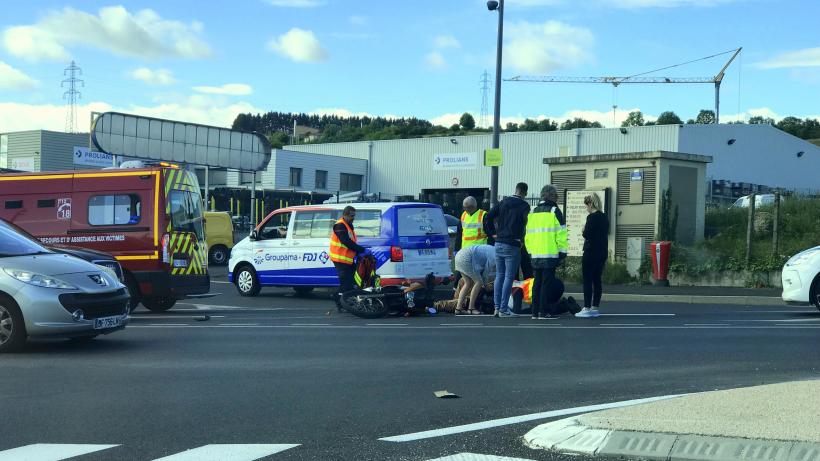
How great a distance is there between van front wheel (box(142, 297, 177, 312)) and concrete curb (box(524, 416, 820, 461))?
1199 cm

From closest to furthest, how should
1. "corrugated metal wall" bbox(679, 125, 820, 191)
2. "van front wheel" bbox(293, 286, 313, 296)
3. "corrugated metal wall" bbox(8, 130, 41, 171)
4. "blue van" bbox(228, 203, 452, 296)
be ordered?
"blue van" bbox(228, 203, 452, 296) → "van front wheel" bbox(293, 286, 313, 296) → "corrugated metal wall" bbox(8, 130, 41, 171) → "corrugated metal wall" bbox(679, 125, 820, 191)

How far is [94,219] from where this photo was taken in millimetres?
15898

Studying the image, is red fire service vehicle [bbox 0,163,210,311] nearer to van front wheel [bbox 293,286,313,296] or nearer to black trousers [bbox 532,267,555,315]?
van front wheel [bbox 293,286,313,296]

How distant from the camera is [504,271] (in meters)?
14.4

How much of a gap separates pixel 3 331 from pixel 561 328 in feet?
21.7

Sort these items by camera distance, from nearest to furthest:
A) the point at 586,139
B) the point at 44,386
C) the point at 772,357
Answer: the point at 44,386 < the point at 772,357 < the point at 586,139

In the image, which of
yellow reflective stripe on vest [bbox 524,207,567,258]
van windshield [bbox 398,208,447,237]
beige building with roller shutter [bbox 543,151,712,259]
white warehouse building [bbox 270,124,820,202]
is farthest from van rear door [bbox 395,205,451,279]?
white warehouse building [bbox 270,124,820,202]

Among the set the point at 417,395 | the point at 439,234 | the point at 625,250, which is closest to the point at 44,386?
the point at 417,395

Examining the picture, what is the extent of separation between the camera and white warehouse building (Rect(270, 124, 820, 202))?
54.6 metres

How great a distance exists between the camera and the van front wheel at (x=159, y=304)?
16.7 metres

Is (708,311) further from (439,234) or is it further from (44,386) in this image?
(44,386)

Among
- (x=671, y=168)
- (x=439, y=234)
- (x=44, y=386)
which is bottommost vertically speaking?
(x=44, y=386)

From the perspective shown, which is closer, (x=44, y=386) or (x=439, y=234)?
(x=44, y=386)

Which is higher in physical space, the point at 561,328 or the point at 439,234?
the point at 439,234
